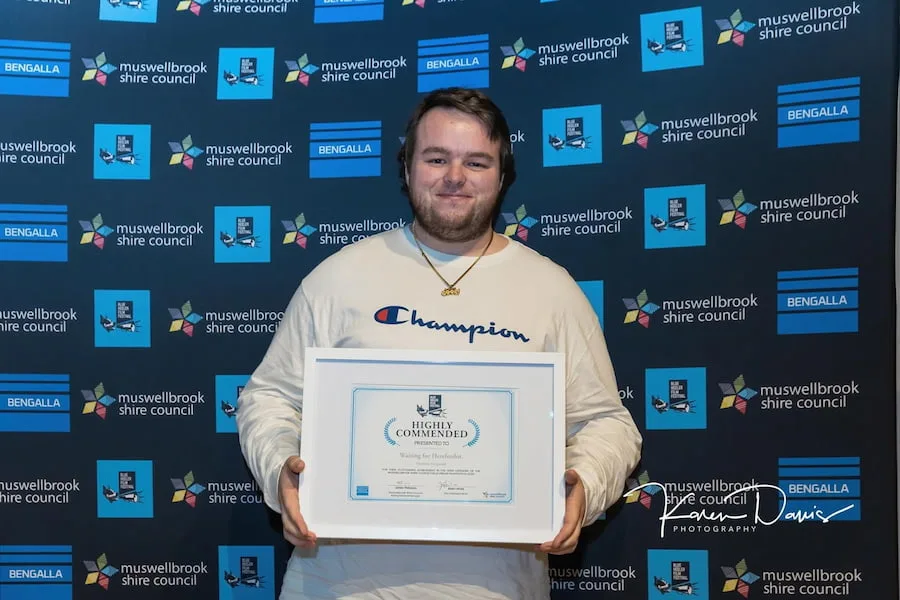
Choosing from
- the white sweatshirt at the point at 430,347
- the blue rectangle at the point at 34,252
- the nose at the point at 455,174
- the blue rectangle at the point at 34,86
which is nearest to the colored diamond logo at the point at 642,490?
the white sweatshirt at the point at 430,347

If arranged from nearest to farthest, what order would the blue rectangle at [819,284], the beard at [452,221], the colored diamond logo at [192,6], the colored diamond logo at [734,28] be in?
the beard at [452,221]
the blue rectangle at [819,284]
the colored diamond logo at [734,28]
the colored diamond logo at [192,6]

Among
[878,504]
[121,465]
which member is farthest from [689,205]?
[121,465]

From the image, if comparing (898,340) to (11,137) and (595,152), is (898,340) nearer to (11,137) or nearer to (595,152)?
(595,152)

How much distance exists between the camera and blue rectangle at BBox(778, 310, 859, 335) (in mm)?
2354

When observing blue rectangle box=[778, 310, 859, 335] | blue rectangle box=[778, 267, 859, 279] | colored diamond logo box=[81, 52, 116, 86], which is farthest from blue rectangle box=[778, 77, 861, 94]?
colored diamond logo box=[81, 52, 116, 86]

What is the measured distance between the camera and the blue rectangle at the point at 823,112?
7.75 feet

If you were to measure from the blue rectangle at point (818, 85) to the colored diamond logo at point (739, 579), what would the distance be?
154 centimetres

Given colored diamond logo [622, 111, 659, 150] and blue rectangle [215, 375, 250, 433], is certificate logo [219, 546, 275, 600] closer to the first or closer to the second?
blue rectangle [215, 375, 250, 433]

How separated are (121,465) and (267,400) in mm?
1020

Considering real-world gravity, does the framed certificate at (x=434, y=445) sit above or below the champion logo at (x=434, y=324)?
below

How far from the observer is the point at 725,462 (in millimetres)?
2451

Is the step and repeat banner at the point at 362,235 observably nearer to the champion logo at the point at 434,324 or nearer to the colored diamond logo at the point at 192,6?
the colored diamond logo at the point at 192,6

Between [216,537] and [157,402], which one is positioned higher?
[157,402]

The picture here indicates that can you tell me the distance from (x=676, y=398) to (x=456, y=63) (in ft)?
4.57
